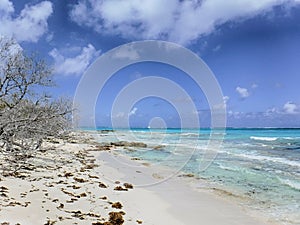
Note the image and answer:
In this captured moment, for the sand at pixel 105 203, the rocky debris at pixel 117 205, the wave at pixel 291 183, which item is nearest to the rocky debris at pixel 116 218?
the sand at pixel 105 203

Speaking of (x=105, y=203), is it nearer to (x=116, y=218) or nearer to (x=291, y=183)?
(x=116, y=218)

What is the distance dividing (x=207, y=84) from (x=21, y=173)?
864cm

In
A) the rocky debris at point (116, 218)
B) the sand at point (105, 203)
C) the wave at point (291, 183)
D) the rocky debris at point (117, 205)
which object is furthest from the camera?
the wave at point (291, 183)

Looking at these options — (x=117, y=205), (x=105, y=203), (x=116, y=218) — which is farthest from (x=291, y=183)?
(x=116, y=218)

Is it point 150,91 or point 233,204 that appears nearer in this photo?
point 233,204

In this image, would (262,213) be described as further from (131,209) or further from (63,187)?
(63,187)

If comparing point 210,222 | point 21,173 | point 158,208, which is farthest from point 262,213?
point 21,173

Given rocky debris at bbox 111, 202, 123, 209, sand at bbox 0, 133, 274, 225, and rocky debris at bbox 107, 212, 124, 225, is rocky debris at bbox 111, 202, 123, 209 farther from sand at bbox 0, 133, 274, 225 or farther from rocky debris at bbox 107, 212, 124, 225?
rocky debris at bbox 107, 212, 124, 225

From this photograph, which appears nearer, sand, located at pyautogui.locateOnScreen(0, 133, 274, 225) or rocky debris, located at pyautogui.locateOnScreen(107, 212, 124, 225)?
rocky debris, located at pyautogui.locateOnScreen(107, 212, 124, 225)

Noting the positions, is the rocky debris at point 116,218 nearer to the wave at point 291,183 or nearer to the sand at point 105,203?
the sand at point 105,203

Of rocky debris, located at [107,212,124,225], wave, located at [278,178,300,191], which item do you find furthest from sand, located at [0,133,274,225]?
wave, located at [278,178,300,191]

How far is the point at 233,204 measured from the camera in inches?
388

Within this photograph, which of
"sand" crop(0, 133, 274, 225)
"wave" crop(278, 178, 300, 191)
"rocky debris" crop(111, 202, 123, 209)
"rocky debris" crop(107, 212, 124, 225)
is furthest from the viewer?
"wave" crop(278, 178, 300, 191)

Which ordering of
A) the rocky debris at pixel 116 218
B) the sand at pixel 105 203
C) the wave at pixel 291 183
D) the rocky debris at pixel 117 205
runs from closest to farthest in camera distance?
1. the rocky debris at pixel 116 218
2. the sand at pixel 105 203
3. the rocky debris at pixel 117 205
4. the wave at pixel 291 183
